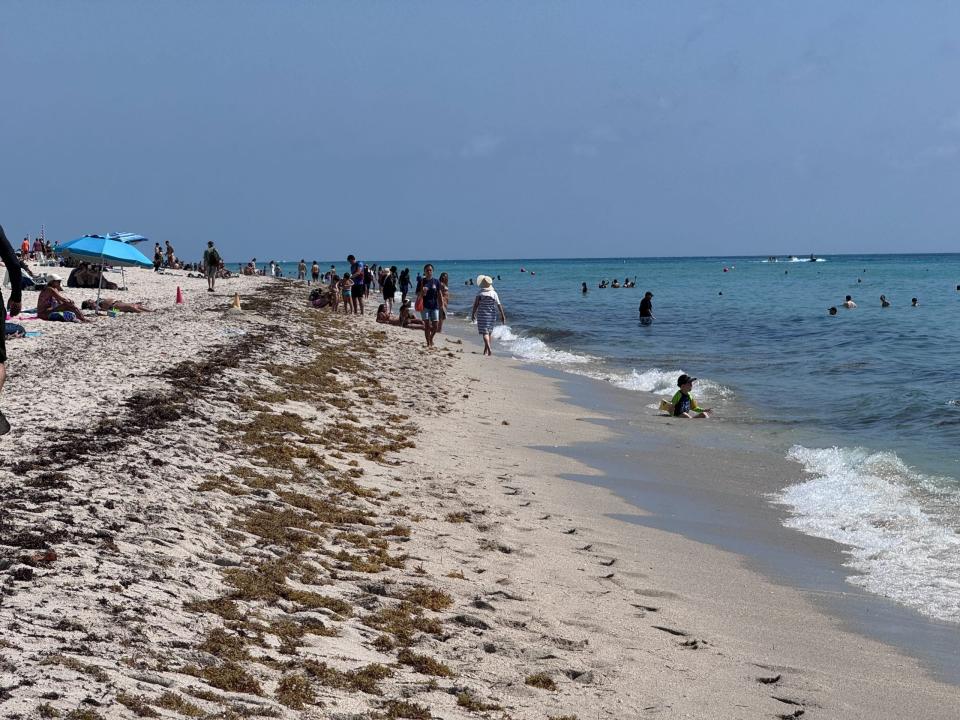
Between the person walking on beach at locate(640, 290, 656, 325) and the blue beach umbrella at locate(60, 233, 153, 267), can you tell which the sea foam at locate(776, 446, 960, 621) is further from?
the person walking on beach at locate(640, 290, 656, 325)

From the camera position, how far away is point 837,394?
58.9 feet

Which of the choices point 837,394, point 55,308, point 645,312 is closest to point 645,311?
point 645,312

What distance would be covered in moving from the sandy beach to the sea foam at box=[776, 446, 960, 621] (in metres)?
0.87

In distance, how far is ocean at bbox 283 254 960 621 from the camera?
8211 millimetres

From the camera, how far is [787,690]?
16.8 ft

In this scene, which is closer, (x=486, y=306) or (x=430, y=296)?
(x=486, y=306)

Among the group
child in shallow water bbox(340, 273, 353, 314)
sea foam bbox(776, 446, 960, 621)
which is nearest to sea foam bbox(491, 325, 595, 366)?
child in shallow water bbox(340, 273, 353, 314)

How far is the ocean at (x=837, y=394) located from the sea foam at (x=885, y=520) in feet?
0.06

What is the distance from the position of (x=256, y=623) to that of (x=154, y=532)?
1.46 m

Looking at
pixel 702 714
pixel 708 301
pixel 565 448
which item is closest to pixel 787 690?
pixel 702 714

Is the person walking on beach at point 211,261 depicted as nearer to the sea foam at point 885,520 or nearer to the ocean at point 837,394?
the ocean at point 837,394

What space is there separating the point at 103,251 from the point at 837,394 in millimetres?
20617

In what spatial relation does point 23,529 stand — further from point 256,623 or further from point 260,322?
point 260,322

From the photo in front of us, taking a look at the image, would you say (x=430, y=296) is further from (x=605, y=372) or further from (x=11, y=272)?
(x=11, y=272)
